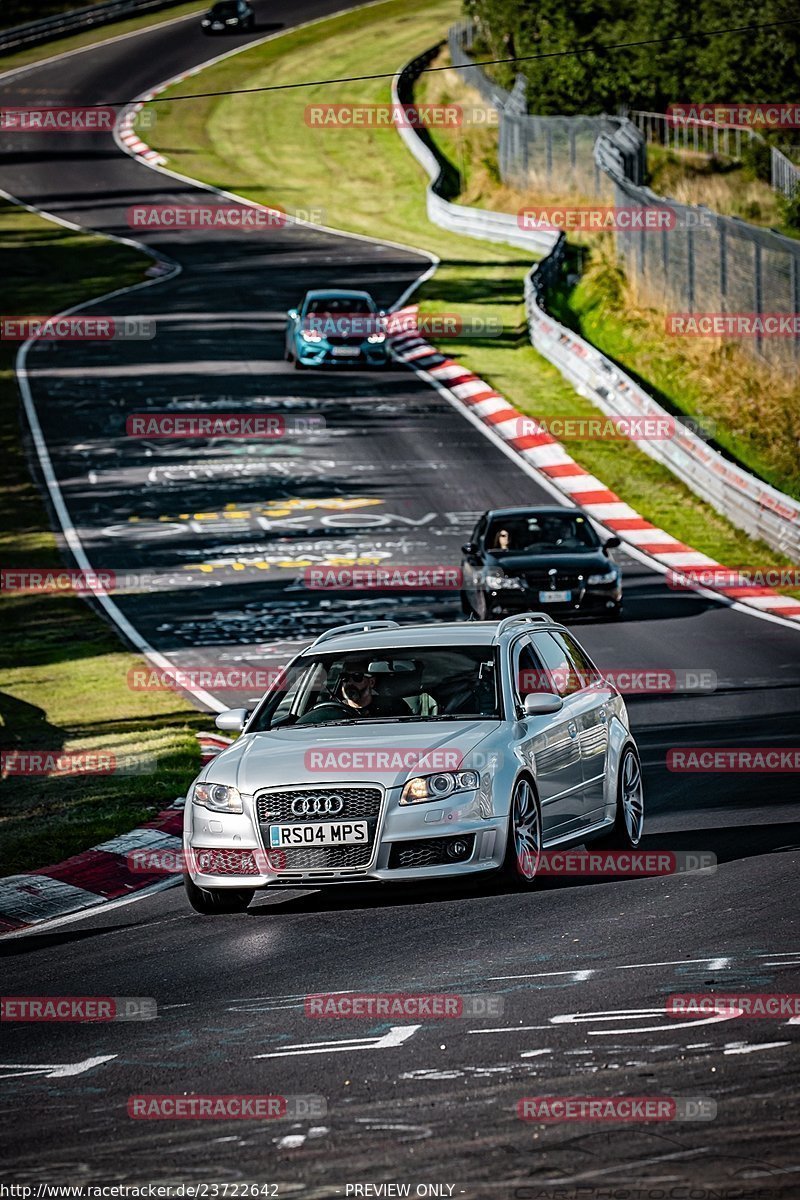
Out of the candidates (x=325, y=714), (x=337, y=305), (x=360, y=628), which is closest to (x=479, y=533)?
(x=360, y=628)

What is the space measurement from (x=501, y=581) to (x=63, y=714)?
599 centimetres

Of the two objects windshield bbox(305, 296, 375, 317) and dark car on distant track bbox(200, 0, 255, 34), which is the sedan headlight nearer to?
windshield bbox(305, 296, 375, 317)

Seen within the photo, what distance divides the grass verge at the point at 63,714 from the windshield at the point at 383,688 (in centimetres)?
233

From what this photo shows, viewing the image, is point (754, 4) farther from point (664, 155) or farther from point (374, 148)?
point (374, 148)

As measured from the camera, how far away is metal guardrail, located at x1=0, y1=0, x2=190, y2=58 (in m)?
88.4

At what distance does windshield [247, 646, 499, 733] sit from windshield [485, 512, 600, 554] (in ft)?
42.3

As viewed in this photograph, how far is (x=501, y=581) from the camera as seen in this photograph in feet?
79.0

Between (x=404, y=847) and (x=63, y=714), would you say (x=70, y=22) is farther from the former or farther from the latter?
Answer: (x=404, y=847)

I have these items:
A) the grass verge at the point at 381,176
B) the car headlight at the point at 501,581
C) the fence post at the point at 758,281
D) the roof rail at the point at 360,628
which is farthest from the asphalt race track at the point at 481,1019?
the fence post at the point at 758,281

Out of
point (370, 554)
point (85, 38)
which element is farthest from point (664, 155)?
point (85, 38)

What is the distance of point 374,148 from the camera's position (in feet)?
238

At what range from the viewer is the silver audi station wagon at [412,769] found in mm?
10422

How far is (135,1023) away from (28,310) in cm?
4452

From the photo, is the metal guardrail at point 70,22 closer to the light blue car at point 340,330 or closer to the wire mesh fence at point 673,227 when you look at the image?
the wire mesh fence at point 673,227
